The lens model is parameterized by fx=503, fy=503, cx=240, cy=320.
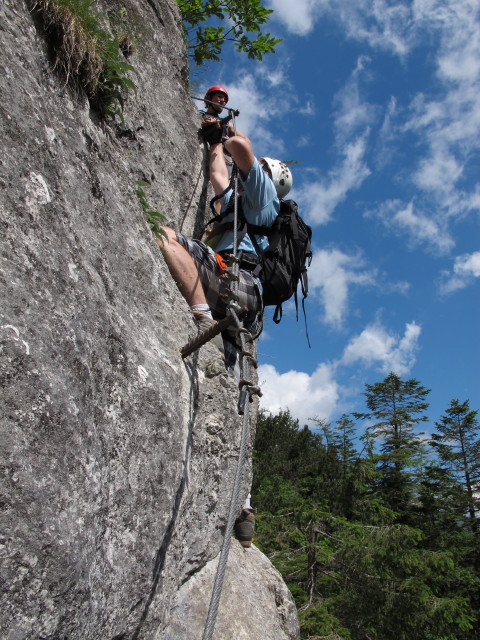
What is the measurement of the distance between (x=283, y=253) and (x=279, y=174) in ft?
3.26

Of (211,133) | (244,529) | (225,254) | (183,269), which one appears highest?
(211,133)

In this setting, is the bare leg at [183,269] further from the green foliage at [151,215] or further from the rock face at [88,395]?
the rock face at [88,395]

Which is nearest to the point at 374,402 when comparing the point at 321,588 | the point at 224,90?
the point at 321,588

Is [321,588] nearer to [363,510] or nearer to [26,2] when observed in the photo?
[363,510]

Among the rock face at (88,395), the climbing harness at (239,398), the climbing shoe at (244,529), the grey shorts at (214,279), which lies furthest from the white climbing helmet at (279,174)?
the climbing shoe at (244,529)

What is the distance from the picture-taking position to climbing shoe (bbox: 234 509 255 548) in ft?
15.9

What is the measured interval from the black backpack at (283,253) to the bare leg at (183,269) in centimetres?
61

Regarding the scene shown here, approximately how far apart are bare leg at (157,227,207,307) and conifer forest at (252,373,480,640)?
826 centimetres

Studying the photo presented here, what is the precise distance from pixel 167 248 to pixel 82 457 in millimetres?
2177

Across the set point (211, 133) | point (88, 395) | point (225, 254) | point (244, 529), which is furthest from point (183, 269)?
point (211, 133)

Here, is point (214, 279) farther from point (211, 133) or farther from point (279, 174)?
point (211, 133)

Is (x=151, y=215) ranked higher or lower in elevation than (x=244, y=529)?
higher

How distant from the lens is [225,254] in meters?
4.47

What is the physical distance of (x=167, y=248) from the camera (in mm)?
3961
